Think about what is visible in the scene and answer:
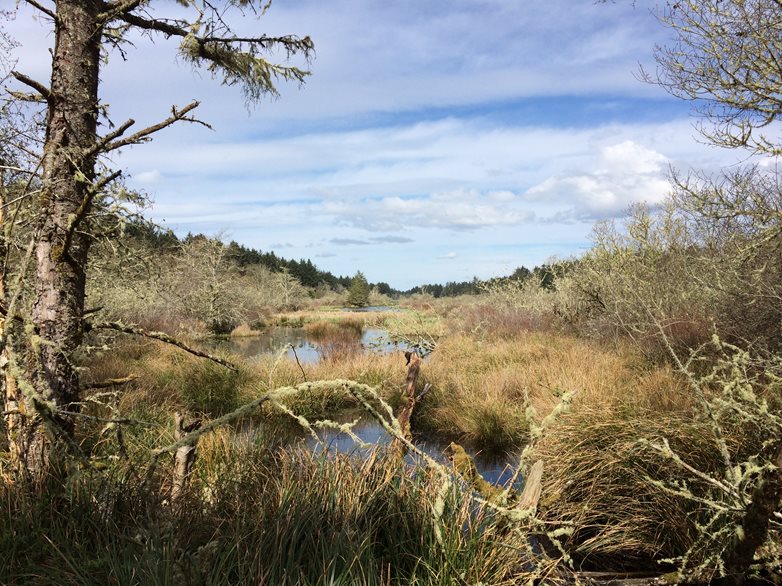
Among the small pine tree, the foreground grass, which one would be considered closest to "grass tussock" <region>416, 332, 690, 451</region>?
the foreground grass

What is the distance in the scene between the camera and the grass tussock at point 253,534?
2.25m

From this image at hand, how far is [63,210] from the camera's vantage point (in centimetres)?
326

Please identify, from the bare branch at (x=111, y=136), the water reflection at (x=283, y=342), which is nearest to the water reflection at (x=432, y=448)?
the bare branch at (x=111, y=136)

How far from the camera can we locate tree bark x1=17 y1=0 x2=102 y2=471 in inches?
124

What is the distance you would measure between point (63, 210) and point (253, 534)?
2.51 metres

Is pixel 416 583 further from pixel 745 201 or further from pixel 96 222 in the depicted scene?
pixel 745 201

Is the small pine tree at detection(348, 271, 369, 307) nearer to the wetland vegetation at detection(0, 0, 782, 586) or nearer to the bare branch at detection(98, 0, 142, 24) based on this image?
the wetland vegetation at detection(0, 0, 782, 586)

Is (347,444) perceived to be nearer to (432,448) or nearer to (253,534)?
(432,448)

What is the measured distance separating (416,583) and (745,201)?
22.5ft

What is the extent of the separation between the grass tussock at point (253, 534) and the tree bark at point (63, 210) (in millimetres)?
645

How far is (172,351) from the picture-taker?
12.4 metres

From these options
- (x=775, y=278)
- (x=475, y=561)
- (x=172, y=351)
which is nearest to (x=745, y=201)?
(x=775, y=278)

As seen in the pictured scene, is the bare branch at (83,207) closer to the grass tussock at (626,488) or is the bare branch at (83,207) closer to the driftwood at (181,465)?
the driftwood at (181,465)

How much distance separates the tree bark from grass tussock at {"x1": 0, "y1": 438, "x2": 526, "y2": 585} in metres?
Answer: 0.64
